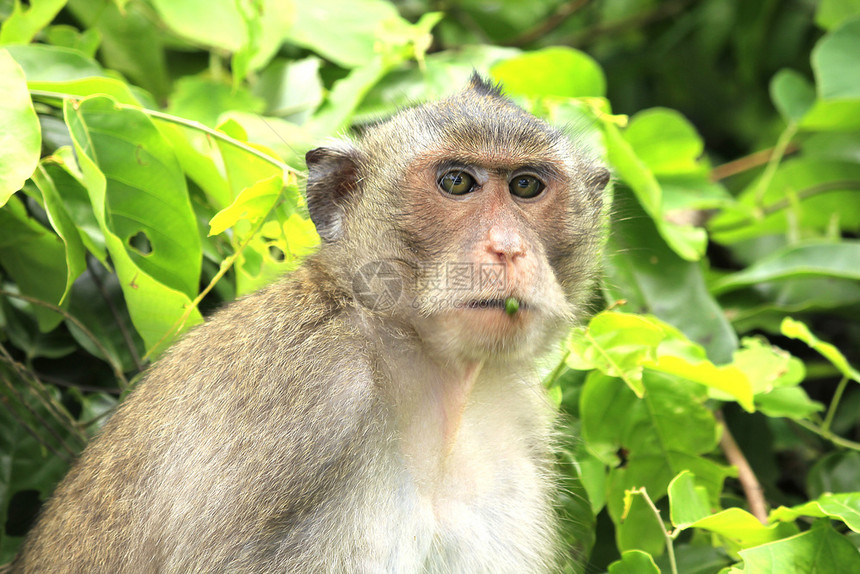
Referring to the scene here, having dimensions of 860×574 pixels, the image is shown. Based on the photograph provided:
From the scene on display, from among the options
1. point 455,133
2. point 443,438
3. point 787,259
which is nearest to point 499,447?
point 443,438

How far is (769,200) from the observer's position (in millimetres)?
4234

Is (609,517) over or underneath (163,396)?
underneath

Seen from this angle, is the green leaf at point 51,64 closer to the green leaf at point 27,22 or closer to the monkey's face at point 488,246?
the green leaf at point 27,22

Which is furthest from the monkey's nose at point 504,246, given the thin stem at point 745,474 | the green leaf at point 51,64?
the green leaf at point 51,64

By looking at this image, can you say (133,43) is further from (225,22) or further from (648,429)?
(648,429)

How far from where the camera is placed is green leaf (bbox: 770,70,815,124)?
4.11 meters

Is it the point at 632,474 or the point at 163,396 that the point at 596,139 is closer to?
the point at 632,474

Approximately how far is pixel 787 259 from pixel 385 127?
1.92 m

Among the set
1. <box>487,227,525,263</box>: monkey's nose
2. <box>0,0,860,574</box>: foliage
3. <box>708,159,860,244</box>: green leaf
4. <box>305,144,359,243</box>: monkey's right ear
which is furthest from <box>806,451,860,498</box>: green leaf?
<box>305,144,359,243</box>: monkey's right ear

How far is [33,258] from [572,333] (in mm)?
1740

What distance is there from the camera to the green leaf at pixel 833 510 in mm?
2299

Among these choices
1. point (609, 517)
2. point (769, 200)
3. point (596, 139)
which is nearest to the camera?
point (609, 517)

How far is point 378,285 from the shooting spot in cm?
239

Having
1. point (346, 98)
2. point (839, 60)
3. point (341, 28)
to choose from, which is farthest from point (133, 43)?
point (839, 60)
